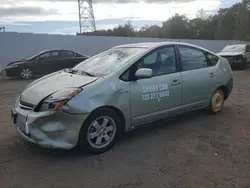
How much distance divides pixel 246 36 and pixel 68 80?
40.6 meters

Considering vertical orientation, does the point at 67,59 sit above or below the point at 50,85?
below

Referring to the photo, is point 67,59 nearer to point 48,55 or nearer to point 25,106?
point 48,55

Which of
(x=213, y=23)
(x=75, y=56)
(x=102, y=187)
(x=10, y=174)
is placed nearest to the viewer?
(x=102, y=187)

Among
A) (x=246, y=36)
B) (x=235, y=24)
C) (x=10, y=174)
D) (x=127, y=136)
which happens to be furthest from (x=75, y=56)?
(x=235, y=24)

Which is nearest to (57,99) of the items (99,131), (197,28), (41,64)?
(99,131)

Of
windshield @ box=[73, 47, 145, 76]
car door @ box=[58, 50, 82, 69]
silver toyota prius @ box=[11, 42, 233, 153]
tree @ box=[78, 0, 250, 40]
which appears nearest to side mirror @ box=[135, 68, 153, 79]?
silver toyota prius @ box=[11, 42, 233, 153]

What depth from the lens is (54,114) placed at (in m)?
3.76

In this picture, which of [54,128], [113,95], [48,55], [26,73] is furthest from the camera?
[48,55]

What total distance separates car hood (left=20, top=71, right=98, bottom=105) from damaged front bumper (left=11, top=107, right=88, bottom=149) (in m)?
0.28

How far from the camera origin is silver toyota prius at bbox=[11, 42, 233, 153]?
380cm

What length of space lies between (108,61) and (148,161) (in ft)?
6.14

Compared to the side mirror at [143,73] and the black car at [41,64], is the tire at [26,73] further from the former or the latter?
the side mirror at [143,73]

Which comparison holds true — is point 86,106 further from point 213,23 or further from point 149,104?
point 213,23

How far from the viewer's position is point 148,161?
3.88 m
